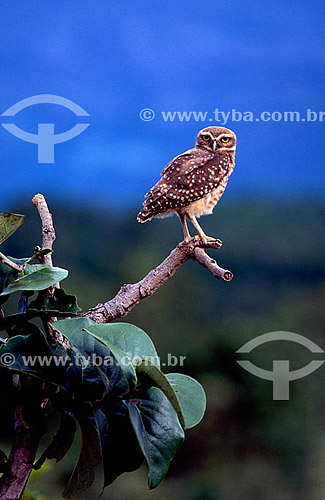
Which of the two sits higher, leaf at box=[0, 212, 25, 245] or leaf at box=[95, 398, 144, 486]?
leaf at box=[0, 212, 25, 245]

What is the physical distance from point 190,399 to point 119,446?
0.22ft

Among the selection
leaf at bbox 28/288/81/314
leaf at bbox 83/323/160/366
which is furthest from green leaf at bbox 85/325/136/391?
leaf at bbox 28/288/81/314

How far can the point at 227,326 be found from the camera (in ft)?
6.66

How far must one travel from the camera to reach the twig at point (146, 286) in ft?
1.93

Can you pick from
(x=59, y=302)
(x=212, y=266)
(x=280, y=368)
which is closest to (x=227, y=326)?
(x=280, y=368)

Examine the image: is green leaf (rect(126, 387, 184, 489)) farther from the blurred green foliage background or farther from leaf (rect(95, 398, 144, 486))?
the blurred green foliage background

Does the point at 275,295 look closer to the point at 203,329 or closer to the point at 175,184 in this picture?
the point at 203,329

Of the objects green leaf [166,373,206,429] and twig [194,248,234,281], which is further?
twig [194,248,234,281]

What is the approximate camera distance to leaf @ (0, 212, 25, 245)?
44 cm

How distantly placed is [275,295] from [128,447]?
5.60 feet

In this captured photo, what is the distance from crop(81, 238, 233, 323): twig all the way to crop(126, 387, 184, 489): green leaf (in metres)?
0.22

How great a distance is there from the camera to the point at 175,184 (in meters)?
1.01

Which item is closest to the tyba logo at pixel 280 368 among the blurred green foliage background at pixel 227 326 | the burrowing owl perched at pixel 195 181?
the blurred green foliage background at pixel 227 326

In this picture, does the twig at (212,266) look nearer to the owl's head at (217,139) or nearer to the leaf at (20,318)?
the leaf at (20,318)
